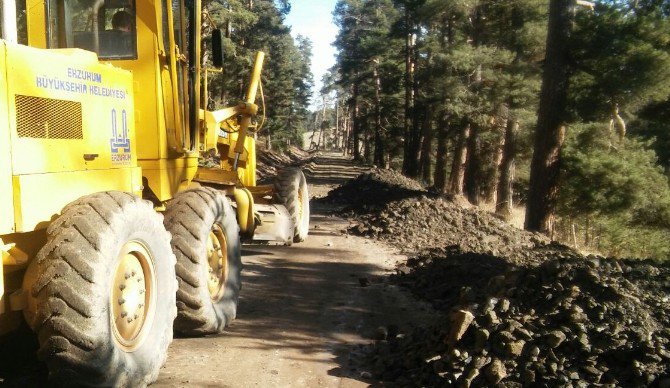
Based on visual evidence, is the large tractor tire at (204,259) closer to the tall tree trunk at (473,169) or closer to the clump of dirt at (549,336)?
the clump of dirt at (549,336)

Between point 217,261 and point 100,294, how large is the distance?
2.75 meters

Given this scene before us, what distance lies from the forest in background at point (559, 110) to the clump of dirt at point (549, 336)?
8.74 meters

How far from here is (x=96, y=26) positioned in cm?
593

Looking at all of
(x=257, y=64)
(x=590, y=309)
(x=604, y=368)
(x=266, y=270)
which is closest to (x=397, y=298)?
(x=266, y=270)

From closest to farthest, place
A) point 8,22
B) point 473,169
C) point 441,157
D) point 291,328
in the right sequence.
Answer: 1. point 8,22
2. point 291,328
3. point 473,169
4. point 441,157

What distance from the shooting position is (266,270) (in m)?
9.84

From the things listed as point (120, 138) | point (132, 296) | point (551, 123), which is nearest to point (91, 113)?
point (120, 138)

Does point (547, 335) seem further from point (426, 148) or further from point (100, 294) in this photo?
point (426, 148)

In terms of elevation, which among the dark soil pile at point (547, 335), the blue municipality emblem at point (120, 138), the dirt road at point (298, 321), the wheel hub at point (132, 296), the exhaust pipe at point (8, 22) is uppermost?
the exhaust pipe at point (8, 22)

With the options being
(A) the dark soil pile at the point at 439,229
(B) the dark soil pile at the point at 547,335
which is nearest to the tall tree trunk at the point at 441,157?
(A) the dark soil pile at the point at 439,229

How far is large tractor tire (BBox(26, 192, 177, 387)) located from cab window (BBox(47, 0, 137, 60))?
6.98ft

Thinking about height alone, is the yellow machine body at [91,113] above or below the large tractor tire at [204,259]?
above

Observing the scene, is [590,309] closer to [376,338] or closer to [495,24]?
[376,338]

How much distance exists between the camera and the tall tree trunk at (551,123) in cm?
1402
